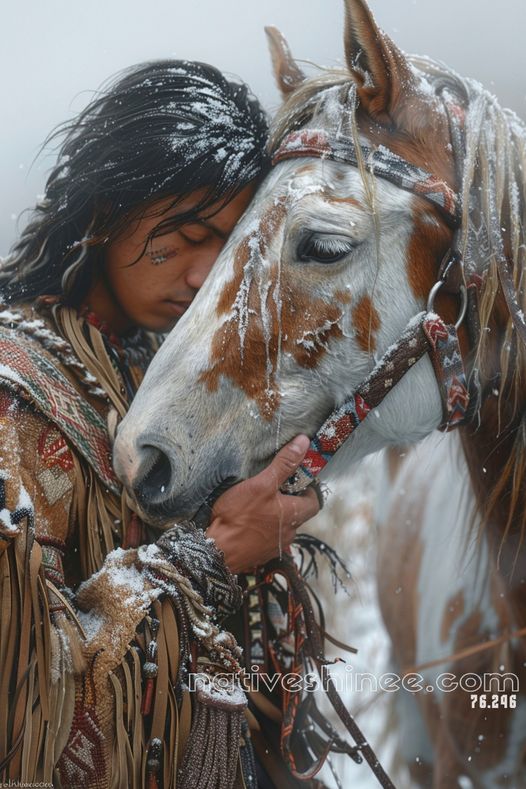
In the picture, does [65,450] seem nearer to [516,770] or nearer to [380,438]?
[380,438]

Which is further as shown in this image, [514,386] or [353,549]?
[353,549]

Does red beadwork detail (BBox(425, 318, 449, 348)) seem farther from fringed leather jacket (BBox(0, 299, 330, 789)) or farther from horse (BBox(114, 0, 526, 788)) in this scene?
fringed leather jacket (BBox(0, 299, 330, 789))

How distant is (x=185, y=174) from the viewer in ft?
4.04

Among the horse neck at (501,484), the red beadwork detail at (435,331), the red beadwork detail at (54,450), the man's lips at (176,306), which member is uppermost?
the red beadwork detail at (435,331)

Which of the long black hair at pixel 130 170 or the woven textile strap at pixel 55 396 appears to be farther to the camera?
the long black hair at pixel 130 170

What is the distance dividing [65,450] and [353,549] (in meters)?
1.64

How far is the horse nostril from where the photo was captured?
3.47 feet

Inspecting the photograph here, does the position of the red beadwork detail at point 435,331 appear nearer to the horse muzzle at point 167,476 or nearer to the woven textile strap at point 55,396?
the horse muzzle at point 167,476

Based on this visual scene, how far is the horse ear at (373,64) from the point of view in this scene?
1.04 m

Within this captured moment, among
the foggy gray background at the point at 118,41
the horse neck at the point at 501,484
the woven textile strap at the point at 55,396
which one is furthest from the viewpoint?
the foggy gray background at the point at 118,41

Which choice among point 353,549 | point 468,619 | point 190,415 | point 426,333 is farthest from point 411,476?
point 190,415

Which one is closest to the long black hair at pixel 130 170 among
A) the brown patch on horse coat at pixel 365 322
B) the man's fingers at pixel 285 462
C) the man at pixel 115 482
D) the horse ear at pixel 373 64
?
the man at pixel 115 482

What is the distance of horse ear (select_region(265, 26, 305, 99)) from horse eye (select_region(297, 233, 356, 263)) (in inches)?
16.0

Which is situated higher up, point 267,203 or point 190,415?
point 267,203
